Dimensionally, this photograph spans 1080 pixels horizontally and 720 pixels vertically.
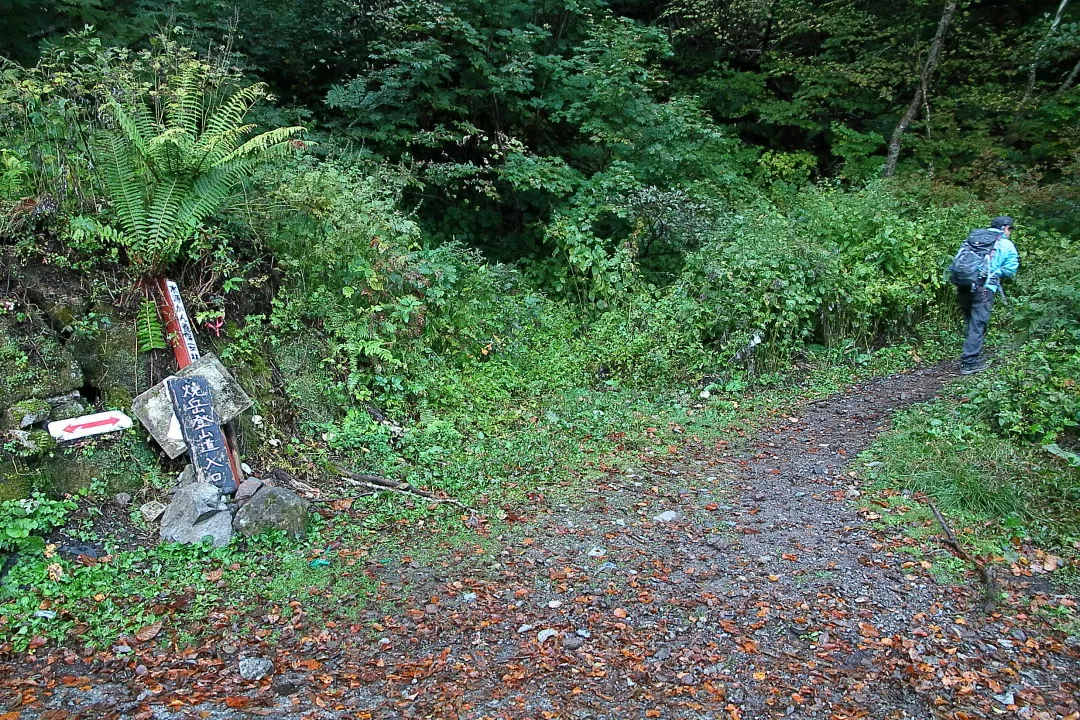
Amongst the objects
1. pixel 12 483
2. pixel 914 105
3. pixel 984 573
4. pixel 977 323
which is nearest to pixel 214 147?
pixel 12 483

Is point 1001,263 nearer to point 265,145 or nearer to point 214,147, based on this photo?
point 265,145

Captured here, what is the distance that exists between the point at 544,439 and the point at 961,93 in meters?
12.2

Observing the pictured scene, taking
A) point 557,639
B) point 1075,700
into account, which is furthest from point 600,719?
point 1075,700

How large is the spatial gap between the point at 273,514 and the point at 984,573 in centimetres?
460

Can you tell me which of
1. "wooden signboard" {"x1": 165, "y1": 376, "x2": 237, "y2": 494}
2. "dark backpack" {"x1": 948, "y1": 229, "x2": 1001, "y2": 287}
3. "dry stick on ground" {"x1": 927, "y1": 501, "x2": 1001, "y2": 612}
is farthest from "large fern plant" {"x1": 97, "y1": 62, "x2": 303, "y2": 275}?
"dark backpack" {"x1": 948, "y1": 229, "x2": 1001, "y2": 287}

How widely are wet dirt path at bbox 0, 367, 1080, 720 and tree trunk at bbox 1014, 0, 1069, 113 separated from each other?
38.3ft

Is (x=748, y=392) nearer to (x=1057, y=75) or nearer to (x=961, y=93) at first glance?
(x=961, y=93)

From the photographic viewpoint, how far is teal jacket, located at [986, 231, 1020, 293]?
312 inches

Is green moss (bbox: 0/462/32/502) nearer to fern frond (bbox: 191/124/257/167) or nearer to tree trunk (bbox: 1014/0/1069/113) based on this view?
fern frond (bbox: 191/124/257/167)

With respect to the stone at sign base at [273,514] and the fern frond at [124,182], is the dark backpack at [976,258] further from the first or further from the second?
the fern frond at [124,182]

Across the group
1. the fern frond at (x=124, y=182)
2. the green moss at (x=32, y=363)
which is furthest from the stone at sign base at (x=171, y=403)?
the fern frond at (x=124, y=182)

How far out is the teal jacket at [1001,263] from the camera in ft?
26.0

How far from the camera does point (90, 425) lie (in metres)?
4.79

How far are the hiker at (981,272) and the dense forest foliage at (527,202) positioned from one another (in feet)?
1.59
